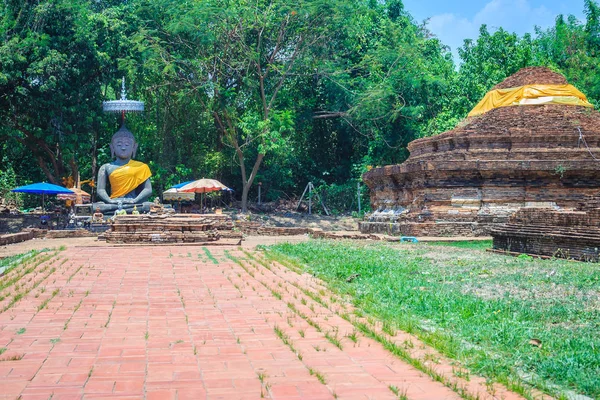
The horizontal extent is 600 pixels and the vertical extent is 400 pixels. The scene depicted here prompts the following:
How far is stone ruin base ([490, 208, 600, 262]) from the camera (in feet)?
32.4

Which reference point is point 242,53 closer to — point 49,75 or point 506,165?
point 49,75

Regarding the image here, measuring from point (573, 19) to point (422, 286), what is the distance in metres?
42.6

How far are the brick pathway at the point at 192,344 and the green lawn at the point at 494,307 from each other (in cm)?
32

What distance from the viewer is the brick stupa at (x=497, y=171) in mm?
15727

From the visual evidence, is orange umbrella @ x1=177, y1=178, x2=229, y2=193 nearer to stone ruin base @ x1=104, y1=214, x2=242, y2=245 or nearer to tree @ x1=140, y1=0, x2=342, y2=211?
tree @ x1=140, y1=0, x2=342, y2=211

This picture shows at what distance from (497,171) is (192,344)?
497 inches

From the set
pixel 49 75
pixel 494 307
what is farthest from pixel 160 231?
pixel 494 307

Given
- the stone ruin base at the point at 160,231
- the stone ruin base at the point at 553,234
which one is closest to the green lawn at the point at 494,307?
the stone ruin base at the point at 553,234

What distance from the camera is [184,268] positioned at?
31.2ft

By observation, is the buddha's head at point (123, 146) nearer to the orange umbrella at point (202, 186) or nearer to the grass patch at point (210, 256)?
the orange umbrella at point (202, 186)

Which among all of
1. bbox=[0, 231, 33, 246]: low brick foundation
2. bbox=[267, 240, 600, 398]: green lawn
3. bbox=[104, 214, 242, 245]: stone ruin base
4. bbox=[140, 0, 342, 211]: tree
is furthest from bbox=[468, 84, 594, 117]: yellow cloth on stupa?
bbox=[0, 231, 33, 246]: low brick foundation

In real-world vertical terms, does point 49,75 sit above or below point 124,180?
above

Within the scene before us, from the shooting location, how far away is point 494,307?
5.64 metres

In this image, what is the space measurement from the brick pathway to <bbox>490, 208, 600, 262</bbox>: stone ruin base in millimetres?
4603
